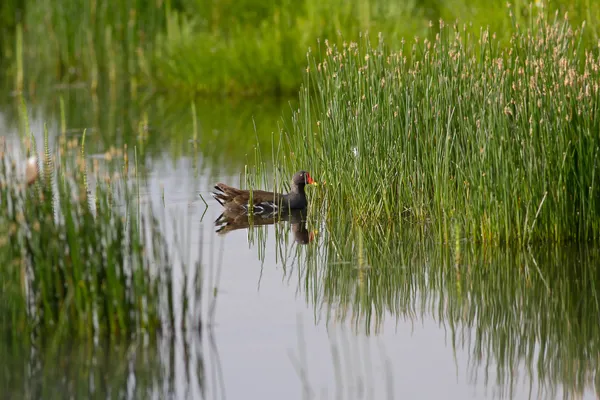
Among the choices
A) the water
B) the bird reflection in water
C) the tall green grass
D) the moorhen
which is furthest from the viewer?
the moorhen

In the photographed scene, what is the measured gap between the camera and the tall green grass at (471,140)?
20.7 feet

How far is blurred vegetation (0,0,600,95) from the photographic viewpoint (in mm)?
14828

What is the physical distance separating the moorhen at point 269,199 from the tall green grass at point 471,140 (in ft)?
0.74

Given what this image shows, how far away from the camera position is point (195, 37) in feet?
52.4

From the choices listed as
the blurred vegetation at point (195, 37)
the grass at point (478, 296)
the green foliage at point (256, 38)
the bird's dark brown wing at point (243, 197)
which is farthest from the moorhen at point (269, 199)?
the green foliage at point (256, 38)

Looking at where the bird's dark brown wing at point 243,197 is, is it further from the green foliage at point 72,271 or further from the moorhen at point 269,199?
the green foliage at point 72,271

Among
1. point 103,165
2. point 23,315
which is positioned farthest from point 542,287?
point 103,165

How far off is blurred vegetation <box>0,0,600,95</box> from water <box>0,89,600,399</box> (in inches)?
288

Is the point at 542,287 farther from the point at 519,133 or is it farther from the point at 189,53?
the point at 189,53

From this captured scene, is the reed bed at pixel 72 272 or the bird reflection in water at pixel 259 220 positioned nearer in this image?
the reed bed at pixel 72 272

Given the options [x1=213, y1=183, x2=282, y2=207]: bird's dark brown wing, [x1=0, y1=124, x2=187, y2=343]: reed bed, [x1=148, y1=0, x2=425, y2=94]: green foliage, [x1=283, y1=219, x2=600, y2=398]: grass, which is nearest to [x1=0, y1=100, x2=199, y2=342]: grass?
[x1=0, y1=124, x2=187, y2=343]: reed bed

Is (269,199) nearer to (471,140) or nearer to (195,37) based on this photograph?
(471,140)

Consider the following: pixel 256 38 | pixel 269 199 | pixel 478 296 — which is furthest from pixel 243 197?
pixel 256 38

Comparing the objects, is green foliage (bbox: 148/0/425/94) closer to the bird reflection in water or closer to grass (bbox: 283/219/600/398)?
the bird reflection in water
